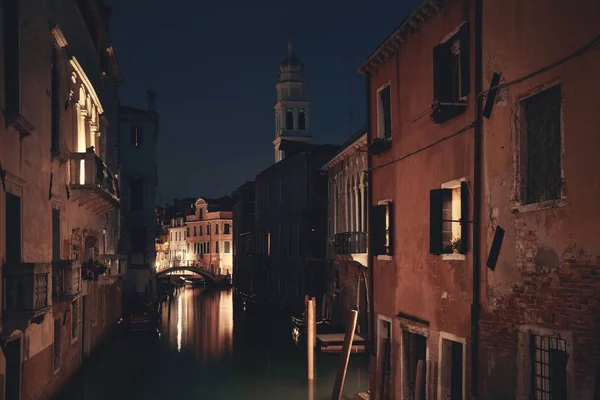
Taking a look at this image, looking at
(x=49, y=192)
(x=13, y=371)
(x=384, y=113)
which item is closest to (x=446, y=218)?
(x=384, y=113)

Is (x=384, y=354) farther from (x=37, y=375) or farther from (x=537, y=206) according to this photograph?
(x=37, y=375)

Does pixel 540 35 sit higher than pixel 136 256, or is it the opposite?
pixel 540 35

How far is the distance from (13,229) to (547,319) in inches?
270

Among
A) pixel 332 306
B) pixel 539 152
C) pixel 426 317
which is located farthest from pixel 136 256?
pixel 539 152

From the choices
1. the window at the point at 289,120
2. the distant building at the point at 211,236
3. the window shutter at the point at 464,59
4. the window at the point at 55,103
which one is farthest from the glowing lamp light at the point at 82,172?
the distant building at the point at 211,236

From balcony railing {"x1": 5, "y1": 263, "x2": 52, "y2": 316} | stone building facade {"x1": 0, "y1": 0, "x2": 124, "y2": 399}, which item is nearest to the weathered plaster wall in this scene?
balcony railing {"x1": 5, "y1": 263, "x2": 52, "y2": 316}

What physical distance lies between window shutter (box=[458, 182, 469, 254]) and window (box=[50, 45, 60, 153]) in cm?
751

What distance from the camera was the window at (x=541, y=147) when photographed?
712 centimetres

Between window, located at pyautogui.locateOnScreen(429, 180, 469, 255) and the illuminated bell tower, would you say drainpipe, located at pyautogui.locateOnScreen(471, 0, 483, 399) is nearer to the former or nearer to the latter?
window, located at pyautogui.locateOnScreen(429, 180, 469, 255)

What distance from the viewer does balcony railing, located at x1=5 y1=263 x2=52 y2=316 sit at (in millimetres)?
9258

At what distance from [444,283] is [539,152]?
2.82 m

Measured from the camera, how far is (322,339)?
1853 centimetres

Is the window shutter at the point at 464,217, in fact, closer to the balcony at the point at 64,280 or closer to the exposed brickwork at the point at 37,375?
the exposed brickwork at the point at 37,375

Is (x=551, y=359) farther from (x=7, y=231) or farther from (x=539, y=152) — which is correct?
(x=7, y=231)
